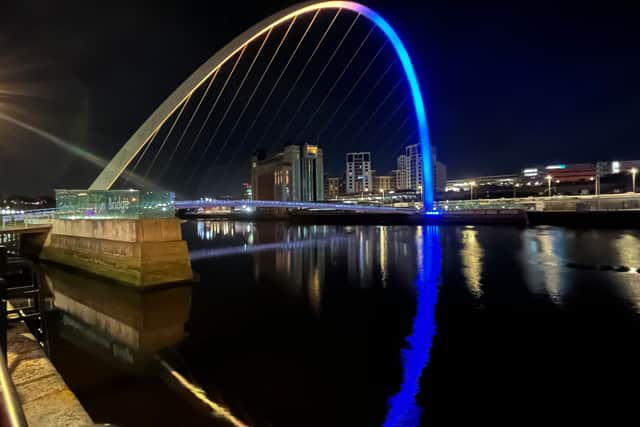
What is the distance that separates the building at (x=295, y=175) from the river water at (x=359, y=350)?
94.6m

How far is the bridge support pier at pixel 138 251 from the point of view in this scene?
9.81 meters

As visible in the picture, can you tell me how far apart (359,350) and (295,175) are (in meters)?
103

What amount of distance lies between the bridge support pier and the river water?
68 cm

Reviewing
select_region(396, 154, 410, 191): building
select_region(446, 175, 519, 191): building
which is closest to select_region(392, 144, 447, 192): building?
select_region(396, 154, 410, 191): building

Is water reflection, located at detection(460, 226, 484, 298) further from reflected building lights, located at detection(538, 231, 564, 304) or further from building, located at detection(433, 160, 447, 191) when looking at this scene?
building, located at detection(433, 160, 447, 191)

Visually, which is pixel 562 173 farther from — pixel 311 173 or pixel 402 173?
pixel 402 173

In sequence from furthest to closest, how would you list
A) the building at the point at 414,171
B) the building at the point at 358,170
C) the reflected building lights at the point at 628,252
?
1. the building at the point at 358,170
2. the building at the point at 414,171
3. the reflected building lights at the point at 628,252

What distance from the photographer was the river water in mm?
Result: 3988

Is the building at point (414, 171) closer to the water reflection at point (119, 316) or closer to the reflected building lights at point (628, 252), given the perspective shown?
the reflected building lights at point (628, 252)

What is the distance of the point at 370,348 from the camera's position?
5738 mm

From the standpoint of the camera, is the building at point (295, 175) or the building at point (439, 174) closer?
the building at point (295, 175)

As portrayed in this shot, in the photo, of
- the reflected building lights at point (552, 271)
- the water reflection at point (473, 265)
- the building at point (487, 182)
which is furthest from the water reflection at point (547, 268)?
the building at point (487, 182)

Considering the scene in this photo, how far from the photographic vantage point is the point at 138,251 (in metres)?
9.80

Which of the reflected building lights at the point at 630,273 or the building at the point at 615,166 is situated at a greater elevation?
the building at the point at 615,166
